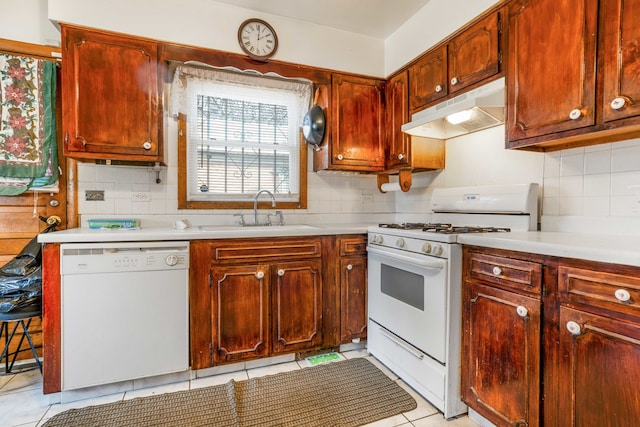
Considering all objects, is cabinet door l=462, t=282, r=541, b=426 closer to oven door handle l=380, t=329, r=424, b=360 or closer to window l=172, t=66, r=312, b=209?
oven door handle l=380, t=329, r=424, b=360

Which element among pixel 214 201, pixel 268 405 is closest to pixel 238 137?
pixel 214 201

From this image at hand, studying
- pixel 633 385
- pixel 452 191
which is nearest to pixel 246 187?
pixel 452 191

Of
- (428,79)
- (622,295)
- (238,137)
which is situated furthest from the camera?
(238,137)

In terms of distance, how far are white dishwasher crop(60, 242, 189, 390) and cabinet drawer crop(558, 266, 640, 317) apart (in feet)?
6.31

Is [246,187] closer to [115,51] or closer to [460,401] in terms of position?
[115,51]

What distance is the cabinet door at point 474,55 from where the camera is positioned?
6.24 feet

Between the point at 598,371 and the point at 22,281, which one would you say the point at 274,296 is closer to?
the point at 22,281

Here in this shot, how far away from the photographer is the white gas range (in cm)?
171

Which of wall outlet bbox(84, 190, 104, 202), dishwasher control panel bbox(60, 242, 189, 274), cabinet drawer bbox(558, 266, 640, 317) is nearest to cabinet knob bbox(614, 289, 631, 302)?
cabinet drawer bbox(558, 266, 640, 317)

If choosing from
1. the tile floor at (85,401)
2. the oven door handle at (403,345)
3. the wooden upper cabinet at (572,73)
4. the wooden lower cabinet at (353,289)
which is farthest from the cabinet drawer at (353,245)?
the wooden upper cabinet at (572,73)

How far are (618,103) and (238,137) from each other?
2410 mm

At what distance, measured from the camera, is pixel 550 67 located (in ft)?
5.16

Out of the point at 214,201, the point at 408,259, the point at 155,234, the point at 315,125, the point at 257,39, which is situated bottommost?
the point at 408,259

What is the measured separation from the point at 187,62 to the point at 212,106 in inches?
15.8
